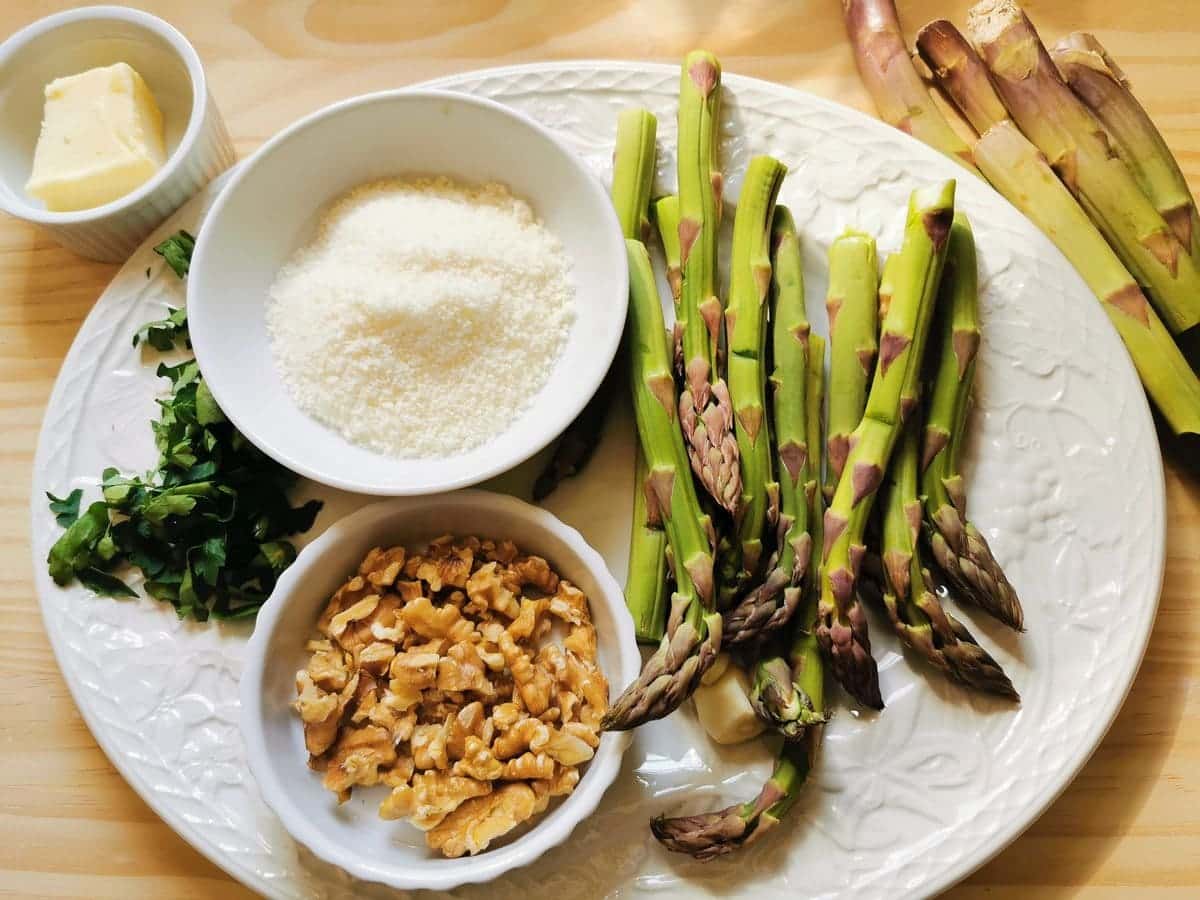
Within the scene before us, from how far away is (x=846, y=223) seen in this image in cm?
150

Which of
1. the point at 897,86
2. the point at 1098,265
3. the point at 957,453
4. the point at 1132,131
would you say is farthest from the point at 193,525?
the point at 1132,131

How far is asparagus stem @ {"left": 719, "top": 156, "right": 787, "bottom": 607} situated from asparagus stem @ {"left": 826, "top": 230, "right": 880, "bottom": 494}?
3.7 inches

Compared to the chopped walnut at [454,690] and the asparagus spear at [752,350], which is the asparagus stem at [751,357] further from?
the chopped walnut at [454,690]

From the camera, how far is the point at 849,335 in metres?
1.39

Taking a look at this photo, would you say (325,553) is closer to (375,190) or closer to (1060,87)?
(375,190)

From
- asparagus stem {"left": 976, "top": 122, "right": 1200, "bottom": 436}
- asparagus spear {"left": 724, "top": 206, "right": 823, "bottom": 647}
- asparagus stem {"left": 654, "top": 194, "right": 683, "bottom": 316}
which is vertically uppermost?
asparagus stem {"left": 654, "top": 194, "right": 683, "bottom": 316}

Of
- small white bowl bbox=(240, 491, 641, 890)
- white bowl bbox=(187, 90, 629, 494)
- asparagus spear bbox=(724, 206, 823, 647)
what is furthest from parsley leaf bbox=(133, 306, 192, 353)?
asparagus spear bbox=(724, 206, 823, 647)

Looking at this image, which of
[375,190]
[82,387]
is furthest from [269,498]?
[375,190]

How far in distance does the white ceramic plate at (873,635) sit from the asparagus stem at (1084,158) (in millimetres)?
178

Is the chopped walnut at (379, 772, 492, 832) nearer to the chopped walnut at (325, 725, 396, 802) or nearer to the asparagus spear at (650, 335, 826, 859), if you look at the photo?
the chopped walnut at (325, 725, 396, 802)

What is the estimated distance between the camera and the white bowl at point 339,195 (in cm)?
130

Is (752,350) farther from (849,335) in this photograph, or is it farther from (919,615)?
(919,615)

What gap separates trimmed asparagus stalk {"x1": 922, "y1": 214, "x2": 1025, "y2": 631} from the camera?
1.30 meters

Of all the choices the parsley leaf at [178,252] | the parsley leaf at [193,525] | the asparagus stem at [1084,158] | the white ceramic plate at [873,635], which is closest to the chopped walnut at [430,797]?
the white ceramic plate at [873,635]
